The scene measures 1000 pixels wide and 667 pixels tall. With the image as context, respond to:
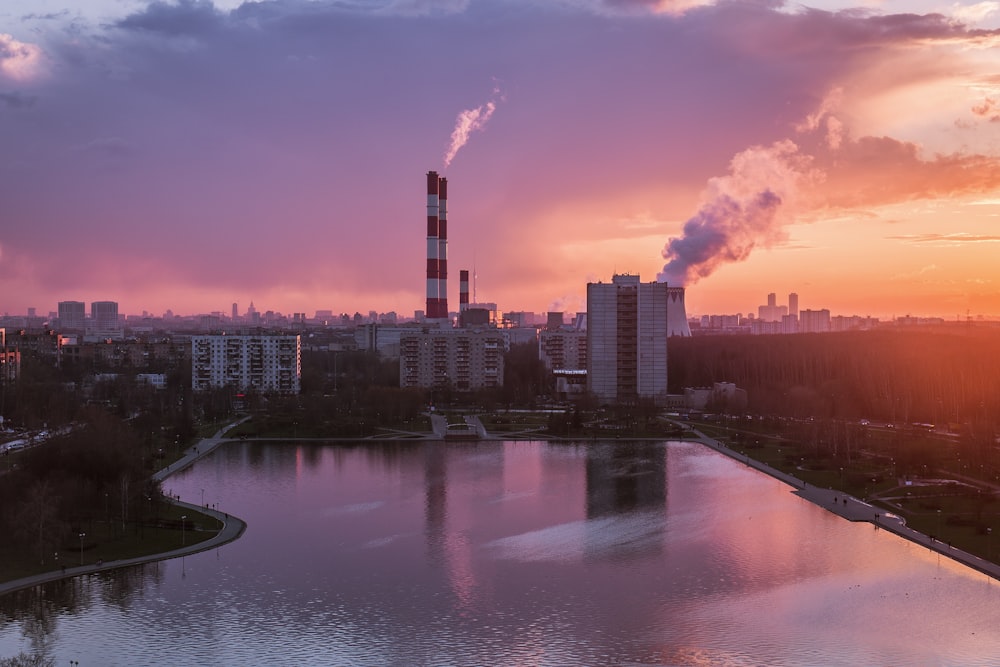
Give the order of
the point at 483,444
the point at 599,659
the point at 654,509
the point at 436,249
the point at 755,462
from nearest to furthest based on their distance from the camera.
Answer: the point at 599,659
the point at 654,509
the point at 755,462
the point at 483,444
the point at 436,249

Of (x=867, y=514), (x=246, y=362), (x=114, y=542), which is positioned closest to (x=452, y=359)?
(x=246, y=362)

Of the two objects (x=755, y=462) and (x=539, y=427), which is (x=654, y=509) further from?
(x=539, y=427)

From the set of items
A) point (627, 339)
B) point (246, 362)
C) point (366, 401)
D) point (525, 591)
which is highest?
point (627, 339)

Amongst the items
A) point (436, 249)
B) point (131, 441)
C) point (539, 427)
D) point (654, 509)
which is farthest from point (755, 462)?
point (436, 249)

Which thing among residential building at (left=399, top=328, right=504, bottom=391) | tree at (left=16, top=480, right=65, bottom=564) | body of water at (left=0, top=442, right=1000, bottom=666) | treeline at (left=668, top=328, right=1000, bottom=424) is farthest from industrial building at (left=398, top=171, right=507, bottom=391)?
tree at (left=16, top=480, right=65, bottom=564)

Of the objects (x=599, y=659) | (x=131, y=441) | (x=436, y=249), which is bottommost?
(x=599, y=659)

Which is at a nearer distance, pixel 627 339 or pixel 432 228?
pixel 627 339

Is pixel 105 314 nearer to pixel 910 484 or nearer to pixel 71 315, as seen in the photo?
pixel 71 315
